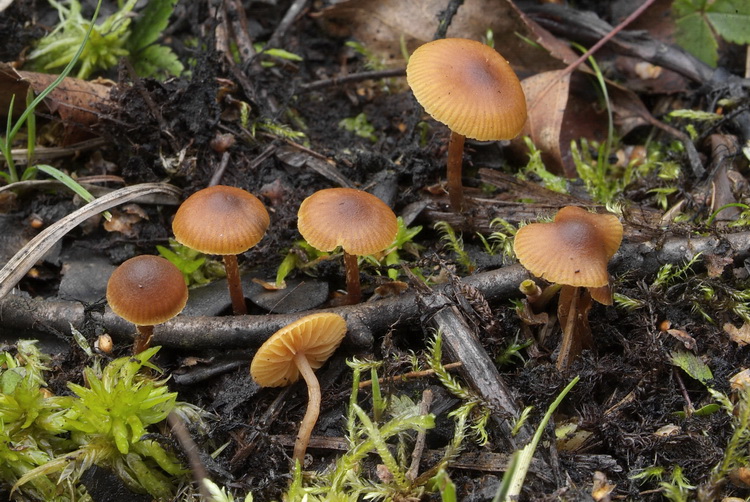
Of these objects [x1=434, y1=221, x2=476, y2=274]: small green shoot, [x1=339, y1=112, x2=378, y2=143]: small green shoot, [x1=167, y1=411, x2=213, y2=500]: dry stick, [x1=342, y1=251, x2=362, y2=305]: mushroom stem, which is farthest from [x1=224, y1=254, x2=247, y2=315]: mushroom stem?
[x1=339, y1=112, x2=378, y2=143]: small green shoot

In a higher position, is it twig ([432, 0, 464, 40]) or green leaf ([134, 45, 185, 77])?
twig ([432, 0, 464, 40])

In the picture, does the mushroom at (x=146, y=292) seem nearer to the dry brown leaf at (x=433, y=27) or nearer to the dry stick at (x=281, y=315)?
the dry stick at (x=281, y=315)

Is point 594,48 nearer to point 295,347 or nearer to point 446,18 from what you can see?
point 446,18

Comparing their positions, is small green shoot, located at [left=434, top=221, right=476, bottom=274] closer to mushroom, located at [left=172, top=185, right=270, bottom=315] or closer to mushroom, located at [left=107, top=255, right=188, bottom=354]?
mushroom, located at [left=172, top=185, right=270, bottom=315]

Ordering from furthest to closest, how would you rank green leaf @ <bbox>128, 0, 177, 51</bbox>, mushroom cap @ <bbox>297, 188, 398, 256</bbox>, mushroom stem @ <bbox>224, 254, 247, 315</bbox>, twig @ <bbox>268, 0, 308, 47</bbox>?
twig @ <bbox>268, 0, 308, 47</bbox> → green leaf @ <bbox>128, 0, 177, 51</bbox> → mushroom stem @ <bbox>224, 254, 247, 315</bbox> → mushroom cap @ <bbox>297, 188, 398, 256</bbox>

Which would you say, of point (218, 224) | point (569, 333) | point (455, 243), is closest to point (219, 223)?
point (218, 224)

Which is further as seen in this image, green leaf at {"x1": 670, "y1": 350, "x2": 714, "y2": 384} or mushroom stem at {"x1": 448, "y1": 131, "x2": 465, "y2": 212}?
mushroom stem at {"x1": 448, "y1": 131, "x2": 465, "y2": 212}
